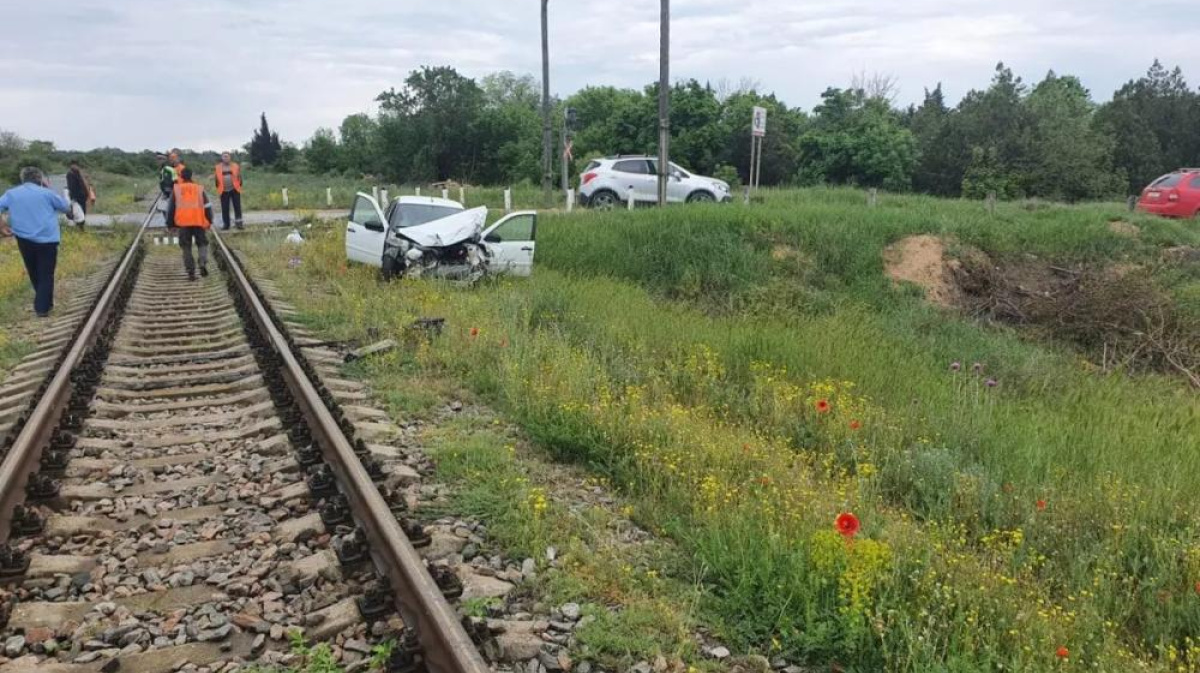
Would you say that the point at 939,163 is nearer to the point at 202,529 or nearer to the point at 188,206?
the point at 188,206

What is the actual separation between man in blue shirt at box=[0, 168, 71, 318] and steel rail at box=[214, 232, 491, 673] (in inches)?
249

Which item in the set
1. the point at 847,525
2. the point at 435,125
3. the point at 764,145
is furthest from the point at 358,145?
the point at 847,525

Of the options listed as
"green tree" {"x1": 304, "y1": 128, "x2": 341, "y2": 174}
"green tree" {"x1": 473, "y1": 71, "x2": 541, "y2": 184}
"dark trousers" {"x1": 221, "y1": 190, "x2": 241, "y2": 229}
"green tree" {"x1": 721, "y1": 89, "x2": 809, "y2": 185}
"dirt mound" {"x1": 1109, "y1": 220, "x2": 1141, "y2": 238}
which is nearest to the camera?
"dirt mound" {"x1": 1109, "y1": 220, "x2": 1141, "y2": 238}

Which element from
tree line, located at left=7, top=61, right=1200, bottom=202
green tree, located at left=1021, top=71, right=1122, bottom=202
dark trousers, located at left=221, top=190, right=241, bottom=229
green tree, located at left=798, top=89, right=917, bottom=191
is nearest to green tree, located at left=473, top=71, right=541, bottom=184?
tree line, located at left=7, top=61, right=1200, bottom=202

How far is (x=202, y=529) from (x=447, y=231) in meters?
8.41

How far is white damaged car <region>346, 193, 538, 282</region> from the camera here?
11.9 meters

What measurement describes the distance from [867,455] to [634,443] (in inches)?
62.8

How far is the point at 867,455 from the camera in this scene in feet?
18.4

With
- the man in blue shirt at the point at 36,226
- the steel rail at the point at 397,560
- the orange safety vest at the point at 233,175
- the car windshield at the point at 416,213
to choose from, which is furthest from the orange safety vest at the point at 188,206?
the steel rail at the point at 397,560

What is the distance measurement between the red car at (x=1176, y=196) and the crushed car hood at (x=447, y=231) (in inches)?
688

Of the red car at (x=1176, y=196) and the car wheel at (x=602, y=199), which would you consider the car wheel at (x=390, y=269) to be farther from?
the red car at (x=1176, y=196)

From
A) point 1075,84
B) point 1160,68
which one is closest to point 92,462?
point 1160,68

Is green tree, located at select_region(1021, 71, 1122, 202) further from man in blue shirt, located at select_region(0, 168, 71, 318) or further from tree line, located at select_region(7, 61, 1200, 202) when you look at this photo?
man in blue shirt, located at select_region(0, 168, 71, 318)

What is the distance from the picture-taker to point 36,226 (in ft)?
33.1
